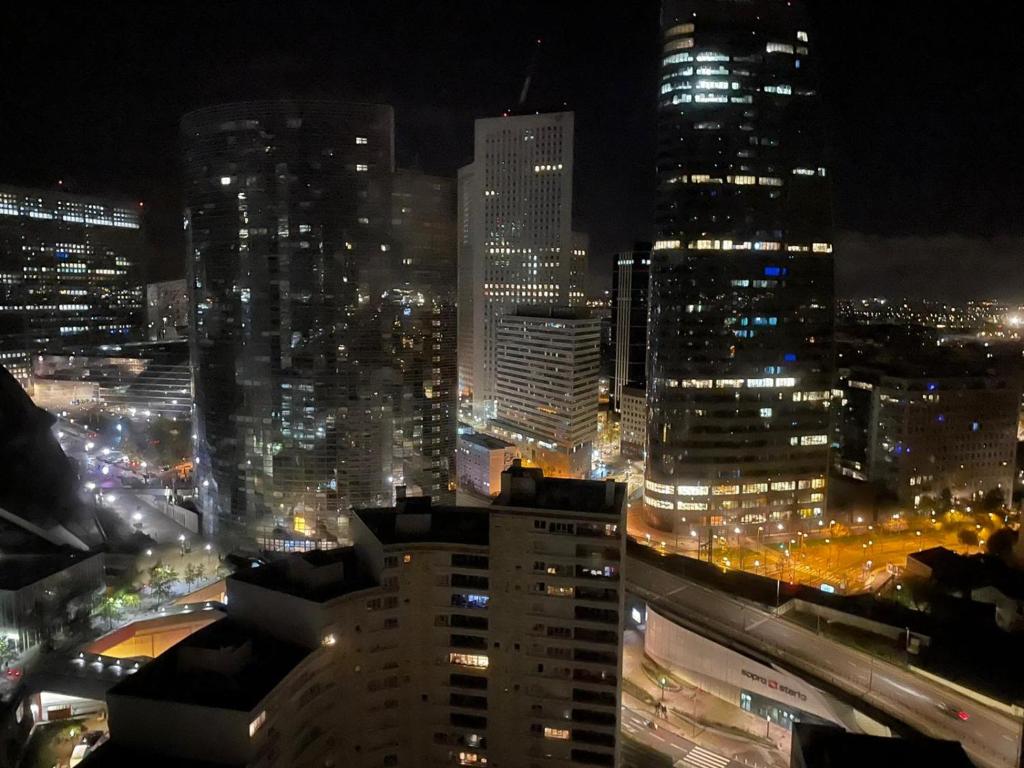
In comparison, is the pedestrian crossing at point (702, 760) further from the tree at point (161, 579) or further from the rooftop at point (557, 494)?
the tree at point (161, 579)

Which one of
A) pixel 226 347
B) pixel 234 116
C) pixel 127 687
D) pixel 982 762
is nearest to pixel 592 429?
pixel 226 347

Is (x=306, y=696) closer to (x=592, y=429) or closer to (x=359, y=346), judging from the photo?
(x=359, y=346)

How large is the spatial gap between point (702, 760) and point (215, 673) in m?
8.77

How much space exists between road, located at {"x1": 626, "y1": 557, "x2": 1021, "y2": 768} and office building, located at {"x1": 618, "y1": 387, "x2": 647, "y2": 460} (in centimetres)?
1976

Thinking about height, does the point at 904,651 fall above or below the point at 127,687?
below

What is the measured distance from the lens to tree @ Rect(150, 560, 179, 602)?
742 inches

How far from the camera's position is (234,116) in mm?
22078

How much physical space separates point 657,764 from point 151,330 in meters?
45.9

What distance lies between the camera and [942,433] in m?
27.7

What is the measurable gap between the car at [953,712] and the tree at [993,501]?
709 inches

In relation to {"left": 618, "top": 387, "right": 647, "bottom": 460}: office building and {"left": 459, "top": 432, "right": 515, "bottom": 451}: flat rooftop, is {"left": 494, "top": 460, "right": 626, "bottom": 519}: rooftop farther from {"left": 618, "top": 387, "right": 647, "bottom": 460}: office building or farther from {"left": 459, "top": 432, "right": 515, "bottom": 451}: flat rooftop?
{"left": 618, "top": 387, "right": 647, "bottom": 460}: office building

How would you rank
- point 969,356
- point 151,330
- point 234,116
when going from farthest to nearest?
1. point 151,330
2. point 969,356
3. point 234,116

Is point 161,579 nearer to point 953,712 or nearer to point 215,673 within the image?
point 215,673

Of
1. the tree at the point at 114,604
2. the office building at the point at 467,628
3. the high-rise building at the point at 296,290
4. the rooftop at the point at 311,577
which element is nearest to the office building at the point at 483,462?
the high-rise building at the point at 296,290
